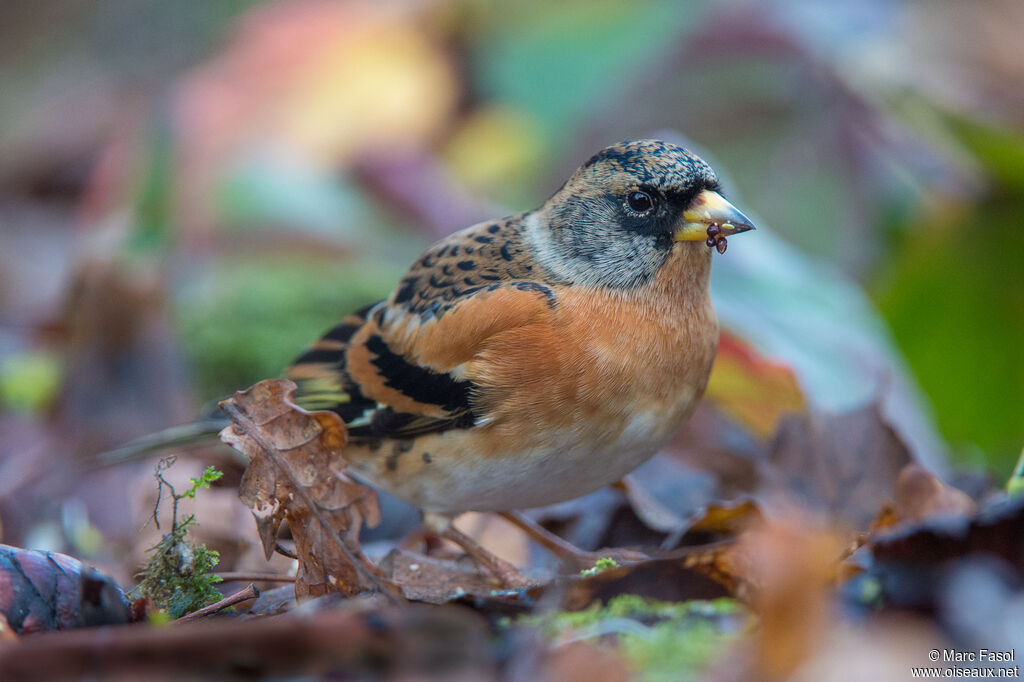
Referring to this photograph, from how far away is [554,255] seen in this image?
2828mm

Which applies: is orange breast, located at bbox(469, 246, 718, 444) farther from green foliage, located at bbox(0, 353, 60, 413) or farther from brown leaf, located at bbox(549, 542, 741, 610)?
green foliage, located at bbox(0, 353, 60, 413)

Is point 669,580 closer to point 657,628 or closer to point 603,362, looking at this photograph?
point 657,628

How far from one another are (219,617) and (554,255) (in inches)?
51.9

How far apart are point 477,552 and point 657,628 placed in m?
1.10

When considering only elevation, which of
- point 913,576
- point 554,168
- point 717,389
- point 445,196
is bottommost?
point 913,576

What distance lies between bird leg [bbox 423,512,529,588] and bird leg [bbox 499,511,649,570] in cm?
15

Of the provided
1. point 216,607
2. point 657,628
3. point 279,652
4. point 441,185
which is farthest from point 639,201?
point 441,185

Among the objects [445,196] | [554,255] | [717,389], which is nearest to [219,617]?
[554,255]

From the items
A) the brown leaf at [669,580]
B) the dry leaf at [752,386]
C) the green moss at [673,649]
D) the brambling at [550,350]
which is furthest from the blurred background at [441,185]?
the green moss at [673,649]

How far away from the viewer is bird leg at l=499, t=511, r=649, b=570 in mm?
2561

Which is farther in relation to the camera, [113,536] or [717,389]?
[717,389]

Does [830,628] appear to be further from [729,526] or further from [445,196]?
[445,196]

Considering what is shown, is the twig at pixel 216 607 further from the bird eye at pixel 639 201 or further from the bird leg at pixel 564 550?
the bird eye at pixel 639 201

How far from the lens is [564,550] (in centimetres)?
280
